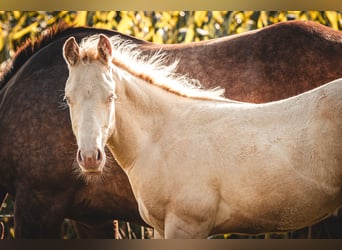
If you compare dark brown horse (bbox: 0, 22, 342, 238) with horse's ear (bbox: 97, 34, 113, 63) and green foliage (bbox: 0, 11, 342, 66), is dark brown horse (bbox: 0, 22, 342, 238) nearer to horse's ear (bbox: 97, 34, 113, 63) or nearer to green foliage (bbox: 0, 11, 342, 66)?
green foliage (bbox: 0, 11, 342, 66)

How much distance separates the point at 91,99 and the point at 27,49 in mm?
1206

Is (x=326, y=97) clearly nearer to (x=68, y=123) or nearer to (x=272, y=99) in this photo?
(x=272, y=99)

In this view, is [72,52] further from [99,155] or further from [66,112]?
[66,112]

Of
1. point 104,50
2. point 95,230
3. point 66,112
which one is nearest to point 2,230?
point 95,230

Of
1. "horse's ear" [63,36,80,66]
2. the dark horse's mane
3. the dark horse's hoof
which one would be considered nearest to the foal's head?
"horse's ear" [63,36,80,66]

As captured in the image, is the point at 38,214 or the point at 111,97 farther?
the point at 38,214

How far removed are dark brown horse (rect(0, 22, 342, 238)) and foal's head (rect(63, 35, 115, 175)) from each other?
796mm

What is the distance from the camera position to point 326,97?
9.06ft

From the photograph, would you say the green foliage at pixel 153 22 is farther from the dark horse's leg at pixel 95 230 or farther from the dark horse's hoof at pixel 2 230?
the dark horse's leg at pixel 95 230

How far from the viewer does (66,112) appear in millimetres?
3633

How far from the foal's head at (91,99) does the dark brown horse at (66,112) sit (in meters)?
0.80

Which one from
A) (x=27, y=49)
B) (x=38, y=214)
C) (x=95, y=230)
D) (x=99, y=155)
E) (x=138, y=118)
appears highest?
(x=27, y=49)

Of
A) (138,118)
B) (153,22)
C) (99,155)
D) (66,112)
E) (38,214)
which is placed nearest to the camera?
(99,155)

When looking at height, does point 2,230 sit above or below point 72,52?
below
